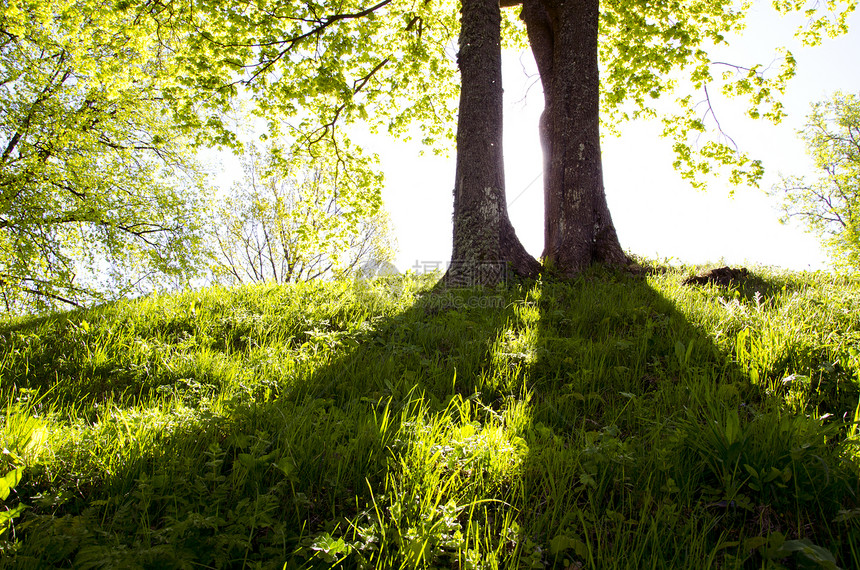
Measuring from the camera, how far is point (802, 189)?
2361 cm

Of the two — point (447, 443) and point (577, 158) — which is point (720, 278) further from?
point (447, 443)

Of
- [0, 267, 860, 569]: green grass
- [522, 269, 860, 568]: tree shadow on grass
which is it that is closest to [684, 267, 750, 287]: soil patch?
[0, 267, 860, 569]: green grass

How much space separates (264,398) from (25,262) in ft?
46.9

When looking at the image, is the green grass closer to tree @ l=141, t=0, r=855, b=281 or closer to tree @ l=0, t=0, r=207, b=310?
tree @ l=141, t=0, r=855, b=281

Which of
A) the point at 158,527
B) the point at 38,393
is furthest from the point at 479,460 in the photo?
the point at 38,393

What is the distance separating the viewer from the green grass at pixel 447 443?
1745 mm

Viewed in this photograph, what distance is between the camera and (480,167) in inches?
253

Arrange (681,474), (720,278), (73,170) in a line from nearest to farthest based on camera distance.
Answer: (681,474) → (720,278) → (73,170)

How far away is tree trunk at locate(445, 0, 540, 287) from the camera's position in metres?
6.32

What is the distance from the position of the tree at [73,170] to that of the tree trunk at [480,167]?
8.74 metres

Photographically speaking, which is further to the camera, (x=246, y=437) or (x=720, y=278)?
(x=720, y=278)

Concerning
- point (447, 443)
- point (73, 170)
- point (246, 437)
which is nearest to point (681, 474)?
point (447, 443)

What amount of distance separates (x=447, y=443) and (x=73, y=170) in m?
16.2

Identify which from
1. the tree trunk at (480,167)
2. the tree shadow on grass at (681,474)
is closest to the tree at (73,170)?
the tree trunk at (480,167)
